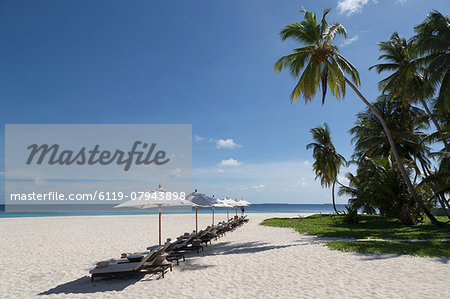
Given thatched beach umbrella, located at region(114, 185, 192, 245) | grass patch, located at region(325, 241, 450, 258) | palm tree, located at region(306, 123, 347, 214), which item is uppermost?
palm tree, located at region(306, 123, 347, 214)

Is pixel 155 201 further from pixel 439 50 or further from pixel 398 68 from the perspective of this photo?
pixel 398 68

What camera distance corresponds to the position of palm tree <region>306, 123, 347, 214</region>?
28.8 metres

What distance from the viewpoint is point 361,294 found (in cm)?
475

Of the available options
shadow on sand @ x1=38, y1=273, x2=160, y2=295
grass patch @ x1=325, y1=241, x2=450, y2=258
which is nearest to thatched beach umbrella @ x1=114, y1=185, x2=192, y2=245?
shadow on sand @ x1=38, y1=273, x2=160, y2=295

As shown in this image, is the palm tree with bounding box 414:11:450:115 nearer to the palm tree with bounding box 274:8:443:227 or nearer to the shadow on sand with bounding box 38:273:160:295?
the palm tree with bounding box 274:8:443:227

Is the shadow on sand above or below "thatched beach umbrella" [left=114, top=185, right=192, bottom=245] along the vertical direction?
below

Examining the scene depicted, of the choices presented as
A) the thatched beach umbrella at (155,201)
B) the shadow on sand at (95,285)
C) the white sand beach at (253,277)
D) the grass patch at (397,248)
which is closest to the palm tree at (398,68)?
the grass patch at (397,248)

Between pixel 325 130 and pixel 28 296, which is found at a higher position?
pixel 325 130

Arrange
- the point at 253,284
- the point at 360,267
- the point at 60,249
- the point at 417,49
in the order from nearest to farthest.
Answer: the point at 253,284 < the point at 360,267 < the point at 60,249 < the point at 417,49

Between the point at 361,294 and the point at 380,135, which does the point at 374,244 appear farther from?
the point at 380,135

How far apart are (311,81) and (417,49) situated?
14.9 feet

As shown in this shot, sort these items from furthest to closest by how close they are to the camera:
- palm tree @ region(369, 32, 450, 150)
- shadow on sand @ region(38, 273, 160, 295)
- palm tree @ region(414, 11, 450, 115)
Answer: palm tree @ region(369, 32, 450, 150)
palm tree @ region(414, 11, 450, 115)
shadow on sand @ region(38, 273, 160, 295)

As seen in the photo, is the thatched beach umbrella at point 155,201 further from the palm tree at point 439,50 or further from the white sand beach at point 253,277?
the palm tree at point 439,50

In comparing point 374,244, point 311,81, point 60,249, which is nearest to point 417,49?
point 311,81
